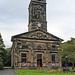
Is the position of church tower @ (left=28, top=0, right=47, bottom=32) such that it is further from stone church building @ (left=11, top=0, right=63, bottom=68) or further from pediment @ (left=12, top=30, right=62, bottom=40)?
pediment @ (left=12, top=30, right=62, bottom=40)

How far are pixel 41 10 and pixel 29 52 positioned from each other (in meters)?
15.4

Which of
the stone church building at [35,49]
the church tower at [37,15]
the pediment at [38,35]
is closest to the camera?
the stone church building at [35,49]

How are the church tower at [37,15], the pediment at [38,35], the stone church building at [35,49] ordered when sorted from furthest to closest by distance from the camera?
1. the church tower at [37,15]
2. the pediment at [38,35]
3. the stone church building at [35,49]

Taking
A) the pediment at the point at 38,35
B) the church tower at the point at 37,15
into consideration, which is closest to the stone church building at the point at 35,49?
the pediment at the point at 38,35

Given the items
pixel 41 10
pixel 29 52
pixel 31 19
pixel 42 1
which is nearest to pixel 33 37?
pixel 29 52

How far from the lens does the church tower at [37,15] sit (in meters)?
43.1

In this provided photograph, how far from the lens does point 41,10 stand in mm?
44938

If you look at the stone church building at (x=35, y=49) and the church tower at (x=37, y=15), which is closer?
the stone church building at (x=35, y=49)

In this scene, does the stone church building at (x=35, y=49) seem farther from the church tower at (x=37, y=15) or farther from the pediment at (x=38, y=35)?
the church tower at (x=37, y=15)

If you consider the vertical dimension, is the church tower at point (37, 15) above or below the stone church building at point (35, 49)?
above

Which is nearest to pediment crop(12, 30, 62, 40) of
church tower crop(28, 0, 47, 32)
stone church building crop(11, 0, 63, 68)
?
stone church building crop(11, 0, 63, 68)

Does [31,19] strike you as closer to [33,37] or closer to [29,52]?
[33,37]

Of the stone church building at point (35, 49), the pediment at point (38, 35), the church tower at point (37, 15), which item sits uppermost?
the church tower at point (37, 15)

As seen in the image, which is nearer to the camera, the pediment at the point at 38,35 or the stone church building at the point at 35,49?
the stone church building at the point at 35,49
